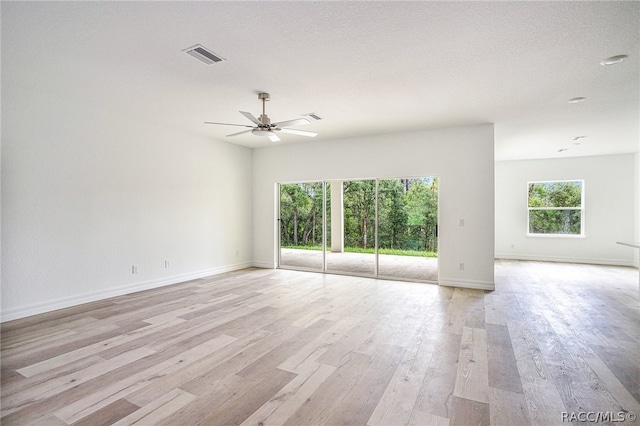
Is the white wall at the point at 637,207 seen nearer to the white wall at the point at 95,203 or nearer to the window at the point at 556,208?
the window at the point at 556,208

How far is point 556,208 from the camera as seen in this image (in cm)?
838

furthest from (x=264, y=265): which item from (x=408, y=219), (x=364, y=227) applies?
(x=408, y=219)

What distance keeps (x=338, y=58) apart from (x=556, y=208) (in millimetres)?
8241

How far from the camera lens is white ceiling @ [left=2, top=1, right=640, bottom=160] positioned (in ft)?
7.77

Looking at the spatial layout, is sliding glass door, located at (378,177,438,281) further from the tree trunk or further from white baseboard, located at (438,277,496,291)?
the tree trunk

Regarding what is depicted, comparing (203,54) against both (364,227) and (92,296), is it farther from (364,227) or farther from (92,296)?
(364,227)

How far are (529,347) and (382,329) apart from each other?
1.41m

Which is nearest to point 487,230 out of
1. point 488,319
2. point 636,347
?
point 488,319

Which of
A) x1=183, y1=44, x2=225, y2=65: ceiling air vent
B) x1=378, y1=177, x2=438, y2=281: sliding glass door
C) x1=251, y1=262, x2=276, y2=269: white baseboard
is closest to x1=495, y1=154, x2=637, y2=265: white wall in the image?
x1=378, y1=177, x2=438, y2=281: sliding glass door

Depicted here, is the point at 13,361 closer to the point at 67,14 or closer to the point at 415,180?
the point at 67,14

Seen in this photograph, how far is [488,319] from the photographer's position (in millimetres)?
3834

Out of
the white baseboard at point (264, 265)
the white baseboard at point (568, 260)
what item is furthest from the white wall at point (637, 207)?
the white baseboard at point (264, 265)

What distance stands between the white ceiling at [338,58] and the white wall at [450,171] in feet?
2.18

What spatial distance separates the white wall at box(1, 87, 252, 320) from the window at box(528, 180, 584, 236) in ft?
27.2
